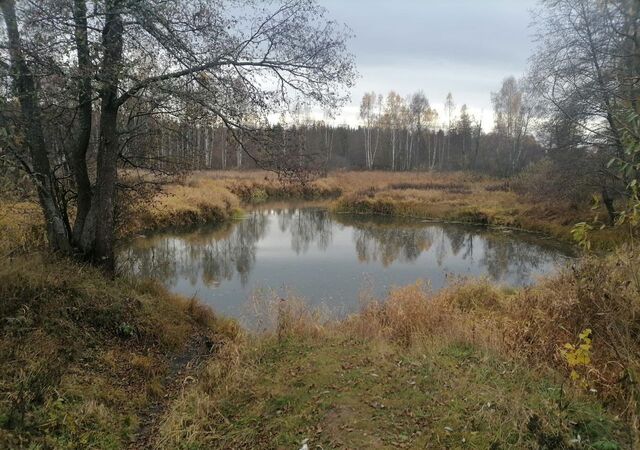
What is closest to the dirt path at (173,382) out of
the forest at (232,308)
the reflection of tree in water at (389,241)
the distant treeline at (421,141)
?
the forest at (232,308)

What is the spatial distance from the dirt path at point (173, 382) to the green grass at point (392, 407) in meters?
0.27

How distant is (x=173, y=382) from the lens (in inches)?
232

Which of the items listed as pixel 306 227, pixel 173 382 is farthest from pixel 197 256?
pixel 173 382

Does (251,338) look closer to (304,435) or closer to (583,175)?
(304,435)

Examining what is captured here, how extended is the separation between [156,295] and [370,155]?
160 ft

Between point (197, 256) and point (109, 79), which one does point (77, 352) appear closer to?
point (109, 79)

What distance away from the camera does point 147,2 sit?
19.3 ft

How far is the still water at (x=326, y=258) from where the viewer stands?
37.5 ft

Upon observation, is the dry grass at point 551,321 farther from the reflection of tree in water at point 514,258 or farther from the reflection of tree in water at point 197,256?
the reflection of tree in water at point 197,256

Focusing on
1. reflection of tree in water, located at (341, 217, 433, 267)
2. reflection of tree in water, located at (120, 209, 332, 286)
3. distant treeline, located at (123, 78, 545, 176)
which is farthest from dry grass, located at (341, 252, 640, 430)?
distant treeline, located at (123, 78, 545, 176)

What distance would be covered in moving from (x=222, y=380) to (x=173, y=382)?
87 centimetres

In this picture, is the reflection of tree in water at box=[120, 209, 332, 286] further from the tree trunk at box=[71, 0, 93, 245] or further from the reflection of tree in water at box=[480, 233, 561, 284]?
the reflection of tree in water at box=[480, 233, 561, 284]

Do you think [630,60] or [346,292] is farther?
[346,292]

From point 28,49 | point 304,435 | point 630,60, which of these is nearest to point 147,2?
point 28,49
